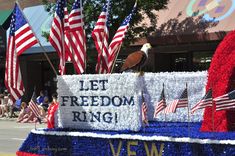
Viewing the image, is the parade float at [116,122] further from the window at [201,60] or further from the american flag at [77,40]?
the window at [201,60]

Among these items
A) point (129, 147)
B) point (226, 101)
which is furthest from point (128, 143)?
point (226, 101)

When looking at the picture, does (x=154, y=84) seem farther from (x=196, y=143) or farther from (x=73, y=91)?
(x=196, y=143)

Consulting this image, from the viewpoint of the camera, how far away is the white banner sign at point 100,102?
669cm

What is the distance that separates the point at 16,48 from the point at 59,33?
761 millimetres

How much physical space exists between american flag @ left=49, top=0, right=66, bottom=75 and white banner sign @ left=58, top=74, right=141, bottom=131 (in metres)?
0.93

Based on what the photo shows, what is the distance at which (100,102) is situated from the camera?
7.02 m

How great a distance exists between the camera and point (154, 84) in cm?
904

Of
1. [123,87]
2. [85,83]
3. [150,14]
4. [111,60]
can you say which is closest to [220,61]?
[123,87]

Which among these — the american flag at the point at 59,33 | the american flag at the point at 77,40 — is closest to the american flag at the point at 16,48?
the american flag at the point at 59,33

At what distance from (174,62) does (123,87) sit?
2083cm

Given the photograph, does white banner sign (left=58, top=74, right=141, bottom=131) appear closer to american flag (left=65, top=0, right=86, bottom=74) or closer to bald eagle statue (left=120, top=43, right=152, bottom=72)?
american flag (left=65, top=0, right=86, bottom=74)

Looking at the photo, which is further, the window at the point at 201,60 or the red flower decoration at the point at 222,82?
the window at the point at 201,60

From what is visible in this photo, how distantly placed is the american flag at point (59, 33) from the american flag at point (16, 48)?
1.06 ft

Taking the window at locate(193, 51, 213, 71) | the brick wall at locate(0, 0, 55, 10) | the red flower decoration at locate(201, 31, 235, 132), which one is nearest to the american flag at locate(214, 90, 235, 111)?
the red flower decoration at locate(201, 31, 235, 132)
